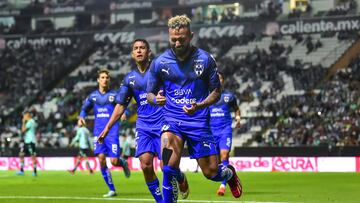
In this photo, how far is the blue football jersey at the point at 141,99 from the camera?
13.3 m

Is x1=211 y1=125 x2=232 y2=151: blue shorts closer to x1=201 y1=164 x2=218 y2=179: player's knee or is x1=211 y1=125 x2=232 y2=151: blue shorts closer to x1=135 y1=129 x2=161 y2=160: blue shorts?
x1=135 y1=129 x2=161 y2=160: blue shorts

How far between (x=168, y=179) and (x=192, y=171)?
23.1 m

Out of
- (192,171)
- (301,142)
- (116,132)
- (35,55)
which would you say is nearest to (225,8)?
(35,55)

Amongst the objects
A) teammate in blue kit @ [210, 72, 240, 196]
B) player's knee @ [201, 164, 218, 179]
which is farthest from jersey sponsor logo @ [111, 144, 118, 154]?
player's knee @ [201, 164, 218, 179]

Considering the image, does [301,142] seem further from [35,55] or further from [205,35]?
[35,55]

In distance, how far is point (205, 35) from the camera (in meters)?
54.1

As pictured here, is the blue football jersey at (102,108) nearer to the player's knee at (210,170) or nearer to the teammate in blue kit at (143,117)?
the teammate in blue kit at (143,117)

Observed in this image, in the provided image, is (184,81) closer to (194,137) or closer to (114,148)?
(194,137)

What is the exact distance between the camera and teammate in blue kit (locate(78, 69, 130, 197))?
17.5m

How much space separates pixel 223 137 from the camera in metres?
17.6

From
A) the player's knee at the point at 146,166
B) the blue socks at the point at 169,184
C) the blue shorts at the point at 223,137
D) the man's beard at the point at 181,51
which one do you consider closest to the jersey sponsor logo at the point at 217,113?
the blue shorts at the point at 223,137

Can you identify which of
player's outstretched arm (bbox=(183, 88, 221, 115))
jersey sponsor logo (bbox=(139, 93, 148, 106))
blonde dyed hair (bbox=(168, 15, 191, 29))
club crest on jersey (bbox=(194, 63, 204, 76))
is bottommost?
jersey sponsor logo (bbox=(139, 93, 148, 106))

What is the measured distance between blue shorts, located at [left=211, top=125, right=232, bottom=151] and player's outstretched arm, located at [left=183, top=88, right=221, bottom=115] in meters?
7.10

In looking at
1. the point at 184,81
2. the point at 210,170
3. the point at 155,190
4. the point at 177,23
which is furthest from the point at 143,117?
the point at 177,23
